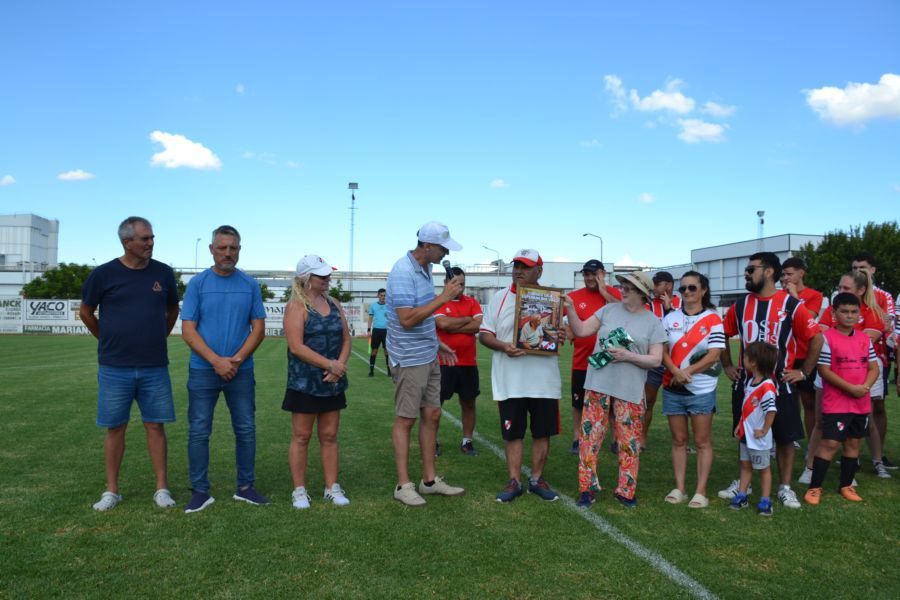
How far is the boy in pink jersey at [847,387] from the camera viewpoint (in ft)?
18.4

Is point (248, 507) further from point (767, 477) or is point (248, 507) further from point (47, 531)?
point (767, 477)

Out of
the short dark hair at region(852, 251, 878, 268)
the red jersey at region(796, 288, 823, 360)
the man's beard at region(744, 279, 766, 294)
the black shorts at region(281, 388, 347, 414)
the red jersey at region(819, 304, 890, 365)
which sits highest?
the short dark hair at region(852, 251, 878, 268)

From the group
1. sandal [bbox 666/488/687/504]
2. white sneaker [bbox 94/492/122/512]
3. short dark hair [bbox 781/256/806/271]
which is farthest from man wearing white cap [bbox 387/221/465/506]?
short dark hair [bbox 781/256/806/271]

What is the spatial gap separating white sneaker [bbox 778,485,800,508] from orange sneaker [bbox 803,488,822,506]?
0.09 m

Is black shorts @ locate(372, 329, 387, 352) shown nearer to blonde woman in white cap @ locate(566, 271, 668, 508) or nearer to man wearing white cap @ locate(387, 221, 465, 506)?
man wearing white cap @ locate(387, 221, 465, 506)

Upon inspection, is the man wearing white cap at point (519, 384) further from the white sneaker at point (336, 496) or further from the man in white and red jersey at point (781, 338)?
the man in white and red jersey at point (781, 338)

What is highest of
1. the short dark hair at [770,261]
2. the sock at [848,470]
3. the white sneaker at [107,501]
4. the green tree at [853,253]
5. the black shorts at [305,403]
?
the green tree at [853,253]

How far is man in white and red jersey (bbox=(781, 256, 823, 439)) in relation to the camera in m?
6.41

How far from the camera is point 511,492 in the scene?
532cm

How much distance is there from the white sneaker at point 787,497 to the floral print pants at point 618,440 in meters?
1.21

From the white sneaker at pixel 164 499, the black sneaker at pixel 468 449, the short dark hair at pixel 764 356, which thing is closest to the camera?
the white sneaker at pixel 164 499

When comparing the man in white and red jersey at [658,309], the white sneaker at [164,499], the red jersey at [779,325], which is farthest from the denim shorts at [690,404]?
the white sneaker at [164,499]

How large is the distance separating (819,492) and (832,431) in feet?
1.71

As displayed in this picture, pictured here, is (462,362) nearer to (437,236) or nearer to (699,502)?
(437,236)
